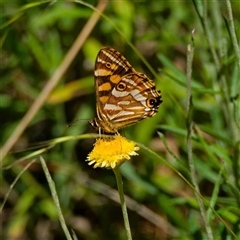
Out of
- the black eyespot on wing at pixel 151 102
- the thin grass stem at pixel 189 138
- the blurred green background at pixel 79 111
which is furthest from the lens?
the blurred green background at pixel 79 111

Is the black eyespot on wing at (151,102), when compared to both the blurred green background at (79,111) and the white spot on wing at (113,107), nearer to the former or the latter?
the white spot on wing at (113,107)

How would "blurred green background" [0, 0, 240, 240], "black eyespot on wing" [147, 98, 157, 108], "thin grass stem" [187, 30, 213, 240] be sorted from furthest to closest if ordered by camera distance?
"blurred green background" [0, 0, 240, 240] → "black eyespot on wing" [147, 98, 157, 108] → "thin grass stem" [187, 30, 213, 240]

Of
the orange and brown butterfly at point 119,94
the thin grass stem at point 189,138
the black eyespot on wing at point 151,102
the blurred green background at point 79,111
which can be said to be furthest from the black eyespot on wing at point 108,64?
the blurred green background at point 79,111

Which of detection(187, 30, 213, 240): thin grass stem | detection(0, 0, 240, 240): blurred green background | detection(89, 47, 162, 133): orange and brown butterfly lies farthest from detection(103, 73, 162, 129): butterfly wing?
detection(0, 0, 240, 240): blurred green background

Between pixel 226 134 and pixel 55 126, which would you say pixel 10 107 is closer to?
pixel 55 126

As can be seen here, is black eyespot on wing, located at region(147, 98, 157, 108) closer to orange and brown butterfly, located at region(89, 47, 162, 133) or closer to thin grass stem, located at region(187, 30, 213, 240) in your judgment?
orange and brown butterfly, located at region(89, 47, 162, 133)

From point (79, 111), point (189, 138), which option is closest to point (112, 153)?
point (189, 138)
